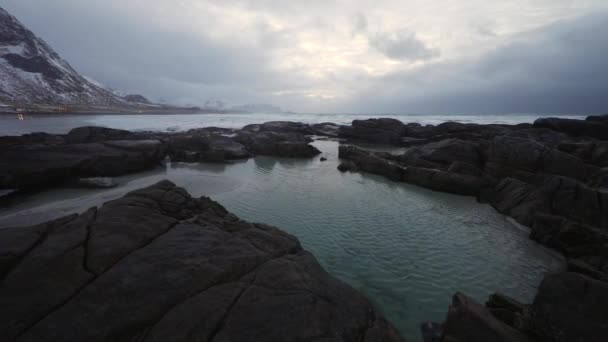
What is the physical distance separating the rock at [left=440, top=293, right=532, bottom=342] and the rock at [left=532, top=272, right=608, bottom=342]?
443 mm

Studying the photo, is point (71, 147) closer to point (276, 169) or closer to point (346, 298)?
point (276, 169)

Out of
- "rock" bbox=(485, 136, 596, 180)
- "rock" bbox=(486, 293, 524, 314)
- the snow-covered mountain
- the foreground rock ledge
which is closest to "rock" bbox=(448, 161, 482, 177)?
"rock" bbox=(485, 136, 596, 180)

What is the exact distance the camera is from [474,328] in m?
4.35

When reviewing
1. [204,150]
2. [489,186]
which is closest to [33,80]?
[204,150]

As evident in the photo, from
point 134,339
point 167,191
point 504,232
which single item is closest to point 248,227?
point 167,191

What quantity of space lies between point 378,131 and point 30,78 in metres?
184

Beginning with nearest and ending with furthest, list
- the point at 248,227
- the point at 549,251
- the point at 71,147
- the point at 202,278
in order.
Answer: the point at 202,278
the point at 248,227
the point at 549,251
the point at 71,147

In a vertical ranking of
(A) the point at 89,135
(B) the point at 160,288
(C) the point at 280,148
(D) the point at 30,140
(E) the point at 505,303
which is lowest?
(E) the point at 505,303

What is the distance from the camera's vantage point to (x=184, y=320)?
402 cm

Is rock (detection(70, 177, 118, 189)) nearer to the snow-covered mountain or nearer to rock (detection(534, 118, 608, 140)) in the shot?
rock (detection(534, 118, 608, 140))

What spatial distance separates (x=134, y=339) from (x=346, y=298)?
375cm

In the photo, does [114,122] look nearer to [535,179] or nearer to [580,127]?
[535,179]

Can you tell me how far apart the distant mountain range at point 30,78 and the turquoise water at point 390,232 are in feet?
485

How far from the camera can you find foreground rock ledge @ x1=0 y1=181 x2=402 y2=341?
387cm
